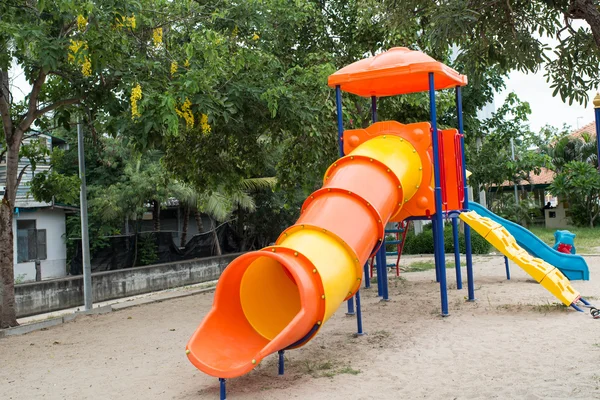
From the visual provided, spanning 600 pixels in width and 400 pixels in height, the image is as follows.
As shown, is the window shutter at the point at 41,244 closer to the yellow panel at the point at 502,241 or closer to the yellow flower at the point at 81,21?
the yellow flower at the point at 81,21

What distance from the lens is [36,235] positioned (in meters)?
22.3

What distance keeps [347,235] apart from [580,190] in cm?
2562

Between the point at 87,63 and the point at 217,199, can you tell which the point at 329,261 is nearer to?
the point at 87,63

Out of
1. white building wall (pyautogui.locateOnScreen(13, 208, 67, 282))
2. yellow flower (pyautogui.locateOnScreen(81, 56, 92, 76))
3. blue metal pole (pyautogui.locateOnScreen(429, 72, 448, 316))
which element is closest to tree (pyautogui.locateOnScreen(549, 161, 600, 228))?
white building wall (pyautogui.locateOnScreen(13, 208, 67, 282))

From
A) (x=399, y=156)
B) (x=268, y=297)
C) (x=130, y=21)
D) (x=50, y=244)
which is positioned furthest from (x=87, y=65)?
(x=50, y=244)

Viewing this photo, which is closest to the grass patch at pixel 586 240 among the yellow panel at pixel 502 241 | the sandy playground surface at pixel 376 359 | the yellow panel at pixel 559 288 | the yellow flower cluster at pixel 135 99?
the sandy playground surface at pixel 376 359

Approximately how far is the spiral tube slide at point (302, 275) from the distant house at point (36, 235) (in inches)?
606

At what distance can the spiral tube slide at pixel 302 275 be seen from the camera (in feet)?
21.1

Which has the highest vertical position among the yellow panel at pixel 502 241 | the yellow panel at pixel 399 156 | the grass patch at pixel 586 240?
the yellow panel at pixel 399 156

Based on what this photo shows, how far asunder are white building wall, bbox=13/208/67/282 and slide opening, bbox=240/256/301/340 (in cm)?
1539

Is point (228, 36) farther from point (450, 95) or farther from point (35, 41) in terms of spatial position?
point (450, 95)

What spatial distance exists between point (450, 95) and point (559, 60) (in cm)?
826

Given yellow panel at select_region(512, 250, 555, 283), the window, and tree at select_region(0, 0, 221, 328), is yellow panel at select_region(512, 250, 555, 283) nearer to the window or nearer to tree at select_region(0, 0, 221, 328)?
tree at select_region(0, 0, 221, 328)

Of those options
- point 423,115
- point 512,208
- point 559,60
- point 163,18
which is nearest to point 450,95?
point 423,115
